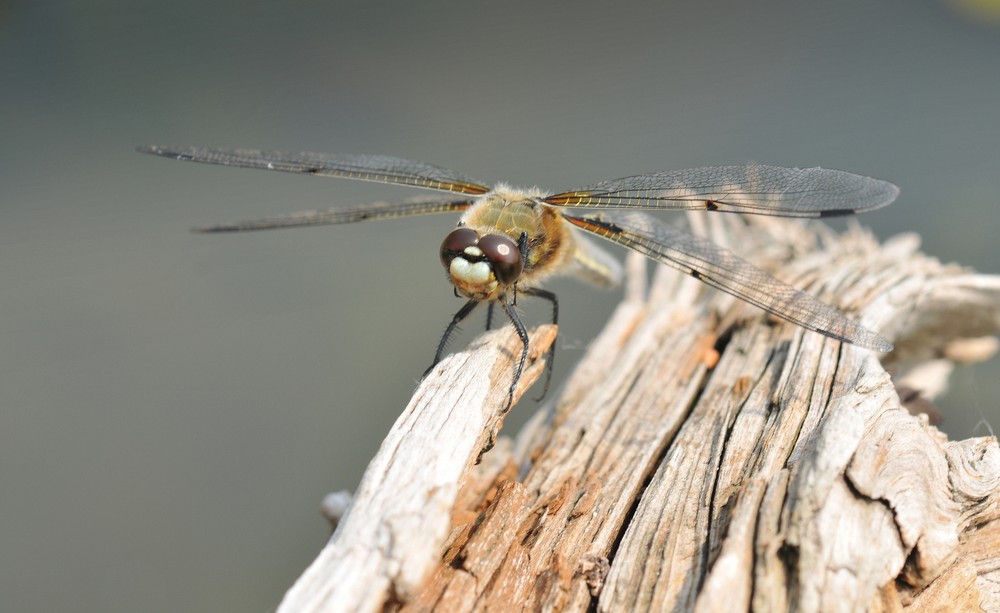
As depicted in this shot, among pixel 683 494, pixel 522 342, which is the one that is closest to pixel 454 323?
pixel 522 342

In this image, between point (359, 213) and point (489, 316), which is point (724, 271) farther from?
point (359, 213)

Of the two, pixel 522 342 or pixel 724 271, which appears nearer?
pixel 522 342

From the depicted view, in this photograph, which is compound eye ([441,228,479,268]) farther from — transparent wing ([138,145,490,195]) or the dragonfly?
transparent wing ([138,145,490,195])

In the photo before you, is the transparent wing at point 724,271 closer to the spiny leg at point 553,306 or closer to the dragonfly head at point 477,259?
the spiny leg at point 553,306

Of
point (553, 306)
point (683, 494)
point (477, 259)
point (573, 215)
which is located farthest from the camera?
point (553, 306)

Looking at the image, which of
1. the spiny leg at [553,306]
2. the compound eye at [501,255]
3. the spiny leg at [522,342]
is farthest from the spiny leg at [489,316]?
the compound eye at [501,255]

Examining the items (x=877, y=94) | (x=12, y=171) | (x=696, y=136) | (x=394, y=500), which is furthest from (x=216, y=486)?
(x=877, y=94)
